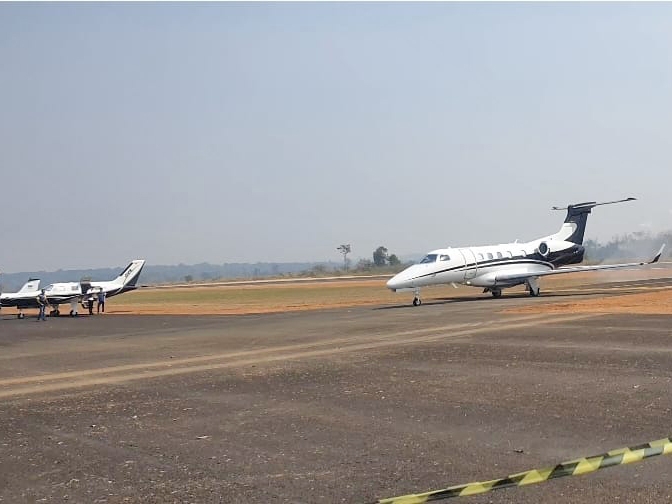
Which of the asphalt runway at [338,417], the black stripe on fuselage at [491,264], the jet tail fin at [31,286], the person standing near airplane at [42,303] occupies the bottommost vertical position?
the asphalt runway at [338,417]

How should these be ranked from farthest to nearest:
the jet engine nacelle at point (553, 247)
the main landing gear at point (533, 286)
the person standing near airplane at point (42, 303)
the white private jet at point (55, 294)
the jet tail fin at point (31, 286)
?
the jet tail fin at point (31, 286)
the white private jet at point (55, 294)
the jet engine nacelle at point (553, 247)
the person standing near airplane at point (42, 303)
the main landing gear at point (533, 286)

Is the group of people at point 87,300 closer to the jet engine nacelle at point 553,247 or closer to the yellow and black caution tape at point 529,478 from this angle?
the jet engine nacelle at point 553,247

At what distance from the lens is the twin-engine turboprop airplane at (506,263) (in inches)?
1537

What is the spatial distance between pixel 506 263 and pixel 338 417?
110ft

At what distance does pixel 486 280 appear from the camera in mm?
41719

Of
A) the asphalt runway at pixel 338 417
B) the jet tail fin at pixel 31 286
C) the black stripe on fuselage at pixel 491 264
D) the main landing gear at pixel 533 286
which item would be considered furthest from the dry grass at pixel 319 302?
the asphalt runway at pixel 338 417

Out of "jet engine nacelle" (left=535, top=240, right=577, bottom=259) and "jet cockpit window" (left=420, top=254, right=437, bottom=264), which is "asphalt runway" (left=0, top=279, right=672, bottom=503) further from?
"jet engine nacelle" (left=535, top=240, right=577, bottom=259)

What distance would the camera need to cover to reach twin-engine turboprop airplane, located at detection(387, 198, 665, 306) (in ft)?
128

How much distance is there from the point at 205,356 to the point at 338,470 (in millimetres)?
12200

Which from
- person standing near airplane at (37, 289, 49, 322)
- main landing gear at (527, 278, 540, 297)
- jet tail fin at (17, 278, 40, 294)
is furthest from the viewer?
jet tail fin at (17, 278, 40, 294)

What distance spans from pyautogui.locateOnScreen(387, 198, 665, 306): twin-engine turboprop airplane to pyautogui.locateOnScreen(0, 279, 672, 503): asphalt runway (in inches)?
693

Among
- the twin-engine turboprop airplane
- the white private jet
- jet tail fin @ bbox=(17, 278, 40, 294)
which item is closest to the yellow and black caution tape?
the twin-engine turboprop airplane

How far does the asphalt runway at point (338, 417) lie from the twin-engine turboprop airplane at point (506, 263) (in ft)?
57.8

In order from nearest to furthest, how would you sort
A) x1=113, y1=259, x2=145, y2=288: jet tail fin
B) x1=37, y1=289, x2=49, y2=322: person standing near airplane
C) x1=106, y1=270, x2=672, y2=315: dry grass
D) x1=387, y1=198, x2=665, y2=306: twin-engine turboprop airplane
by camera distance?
x1=106, y1=270, x2=672, y2=315: dry grass, x1=387, y1=198, x2=665, y2=306: twin-engine turboprop airplane, x1=37, y1=289, x2=49, y2=322: person standing near airplane, x1=113, y1=259, x2=145, y2=288: jet tail fin
